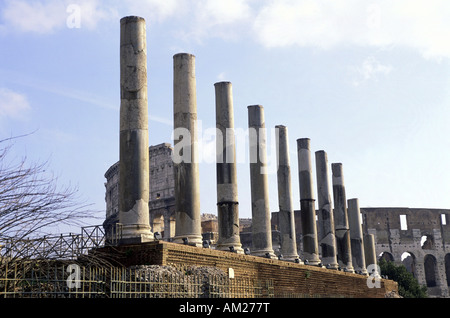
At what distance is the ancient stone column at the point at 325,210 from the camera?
967 inches

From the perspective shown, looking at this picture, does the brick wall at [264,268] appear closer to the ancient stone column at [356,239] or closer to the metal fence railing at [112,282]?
the metal fence railing at [112,282]

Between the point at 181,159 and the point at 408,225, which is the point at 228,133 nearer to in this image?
the point at 181,159

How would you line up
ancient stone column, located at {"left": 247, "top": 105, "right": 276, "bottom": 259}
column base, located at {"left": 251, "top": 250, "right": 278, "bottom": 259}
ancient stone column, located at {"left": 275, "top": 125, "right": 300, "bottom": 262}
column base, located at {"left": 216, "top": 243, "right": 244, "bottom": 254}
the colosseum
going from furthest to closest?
the colosseum → ancient stone column, located at {"left": 275, "top": 125, "right": 300, "bottom": 262} → ancient stone column, located at {"left": 247, "top": 105, "right": 276, "bottom": 259} → column base, located at {"left": 251, "top": 250, "right": 278, "bottom": 259} → column base, located at {"left": 216, "top": 243, "right": 244, "bottom": 254}

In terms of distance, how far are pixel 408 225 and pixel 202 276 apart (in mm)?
41817

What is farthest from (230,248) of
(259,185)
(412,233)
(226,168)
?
(412,233)

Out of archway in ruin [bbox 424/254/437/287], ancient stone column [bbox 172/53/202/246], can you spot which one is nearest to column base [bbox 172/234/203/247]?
ancient stone column [bbox 172/53/202/246]

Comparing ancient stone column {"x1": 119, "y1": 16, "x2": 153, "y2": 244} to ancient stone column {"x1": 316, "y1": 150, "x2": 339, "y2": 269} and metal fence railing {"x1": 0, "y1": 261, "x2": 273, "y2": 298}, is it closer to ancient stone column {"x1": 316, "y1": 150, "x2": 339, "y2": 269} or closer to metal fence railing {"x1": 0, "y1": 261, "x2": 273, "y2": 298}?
metal fence railing {"x1": 0, "y1": 261, "x2": 273, "y2": 298}

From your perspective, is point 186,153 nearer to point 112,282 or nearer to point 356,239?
point 112,282

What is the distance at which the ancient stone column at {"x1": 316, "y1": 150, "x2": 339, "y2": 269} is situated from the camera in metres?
24.6

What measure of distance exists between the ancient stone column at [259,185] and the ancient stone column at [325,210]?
645 centimetres

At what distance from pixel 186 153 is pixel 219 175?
2442 mm

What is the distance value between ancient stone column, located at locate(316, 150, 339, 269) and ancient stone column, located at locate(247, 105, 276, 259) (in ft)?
21.2
